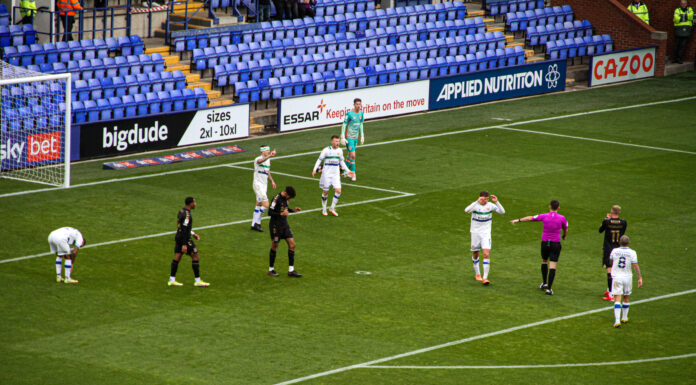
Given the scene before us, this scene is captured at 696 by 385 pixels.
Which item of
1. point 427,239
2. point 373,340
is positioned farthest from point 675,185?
point 373,340

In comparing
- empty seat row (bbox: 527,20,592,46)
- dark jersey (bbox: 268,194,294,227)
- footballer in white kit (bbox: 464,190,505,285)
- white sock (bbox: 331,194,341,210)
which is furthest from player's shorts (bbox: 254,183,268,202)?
empty seat row (bbox: 527,20,592,46)

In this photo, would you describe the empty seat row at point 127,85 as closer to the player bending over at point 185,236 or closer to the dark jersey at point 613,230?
the player bending over at point 185,236

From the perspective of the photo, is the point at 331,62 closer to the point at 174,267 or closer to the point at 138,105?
the point at 138,105

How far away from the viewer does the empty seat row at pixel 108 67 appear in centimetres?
3069

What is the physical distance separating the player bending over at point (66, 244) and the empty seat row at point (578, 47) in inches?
1165

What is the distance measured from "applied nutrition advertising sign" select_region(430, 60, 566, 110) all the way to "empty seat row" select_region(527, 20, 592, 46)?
11.4 ft

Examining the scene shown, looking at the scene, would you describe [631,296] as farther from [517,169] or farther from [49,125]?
[49,125]

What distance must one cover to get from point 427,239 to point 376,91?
14.0 metres

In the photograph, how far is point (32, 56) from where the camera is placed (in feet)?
100

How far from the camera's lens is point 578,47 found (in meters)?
45.3

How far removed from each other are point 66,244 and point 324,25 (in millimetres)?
22675

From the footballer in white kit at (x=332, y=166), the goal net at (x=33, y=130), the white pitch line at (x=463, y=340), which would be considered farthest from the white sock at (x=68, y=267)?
the goal net at (x=33, y=130)

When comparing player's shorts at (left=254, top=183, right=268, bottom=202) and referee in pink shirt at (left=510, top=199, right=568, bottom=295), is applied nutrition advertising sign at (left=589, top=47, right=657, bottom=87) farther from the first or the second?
referee in pink shirt at (left=510, top=199, right=568, bottom=295)

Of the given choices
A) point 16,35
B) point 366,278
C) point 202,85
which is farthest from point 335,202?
point 16,35
